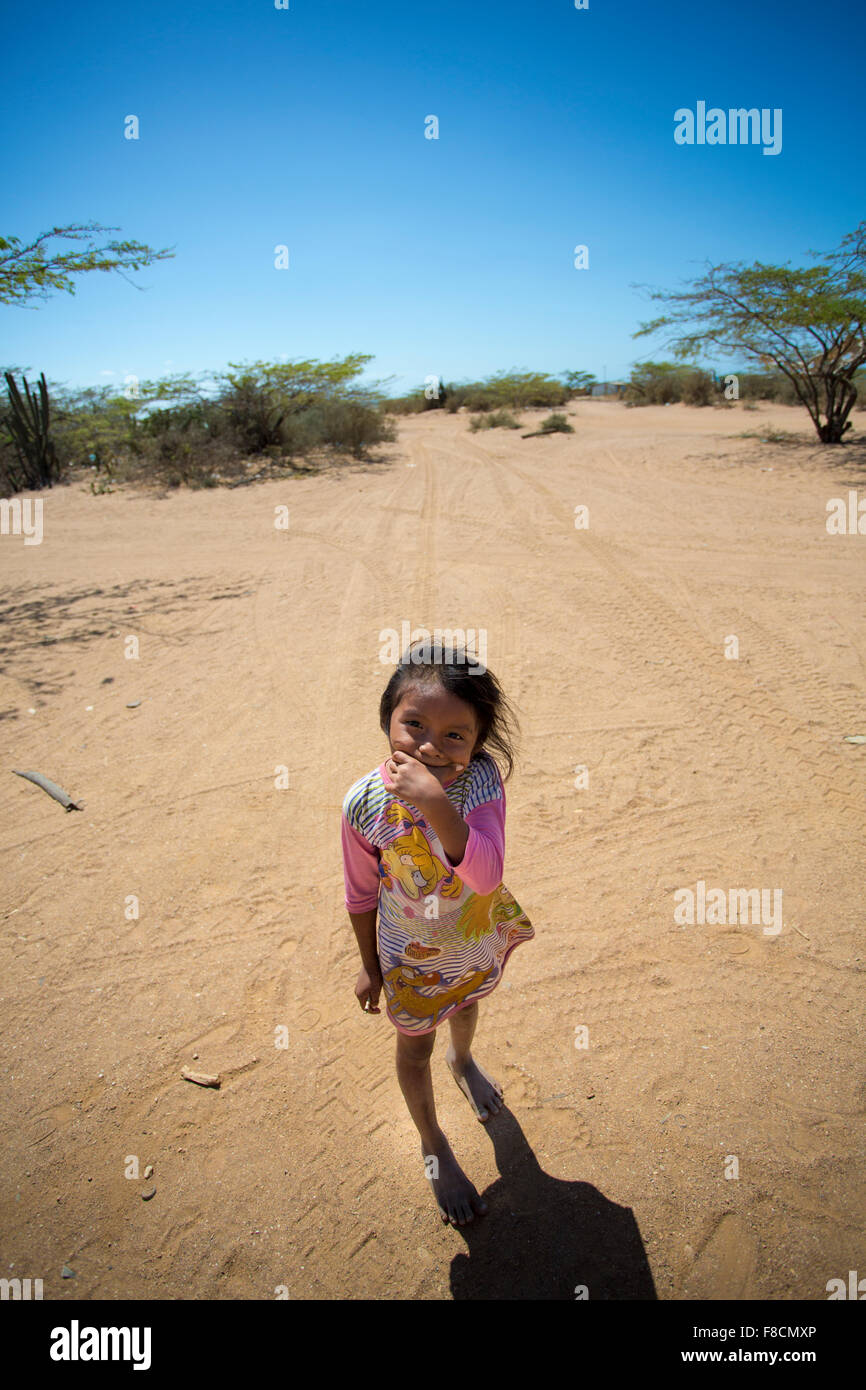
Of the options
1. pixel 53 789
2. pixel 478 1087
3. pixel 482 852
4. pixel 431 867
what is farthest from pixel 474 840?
pixel 53 789

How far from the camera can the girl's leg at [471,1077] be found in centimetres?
207

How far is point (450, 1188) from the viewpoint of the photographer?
1.87 metres

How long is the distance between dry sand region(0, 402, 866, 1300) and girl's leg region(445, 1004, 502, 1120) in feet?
0.23

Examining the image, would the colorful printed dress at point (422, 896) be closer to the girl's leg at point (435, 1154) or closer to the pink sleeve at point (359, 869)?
the pink sleeve at point (359, 869)

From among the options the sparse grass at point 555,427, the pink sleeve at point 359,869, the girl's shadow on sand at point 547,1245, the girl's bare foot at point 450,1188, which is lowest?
the girl's shadow on sand at point 547,1245

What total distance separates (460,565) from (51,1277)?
670 centimetres

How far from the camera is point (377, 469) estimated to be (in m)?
15.4

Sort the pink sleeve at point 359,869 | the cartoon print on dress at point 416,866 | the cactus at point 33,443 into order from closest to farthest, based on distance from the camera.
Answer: the cartoon print on dress at point 416,866
the pink sleeve at point 359,869
the cactus at point 33,443

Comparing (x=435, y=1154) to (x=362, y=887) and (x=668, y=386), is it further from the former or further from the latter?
(x=668, y=386)

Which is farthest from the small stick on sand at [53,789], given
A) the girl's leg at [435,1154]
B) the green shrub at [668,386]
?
the green shrub at [668,386]

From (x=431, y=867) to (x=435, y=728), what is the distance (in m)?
0.34

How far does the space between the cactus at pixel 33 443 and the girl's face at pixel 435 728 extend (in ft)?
60.5

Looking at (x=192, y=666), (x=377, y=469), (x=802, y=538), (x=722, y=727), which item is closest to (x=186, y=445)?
(x=377, y=469)
